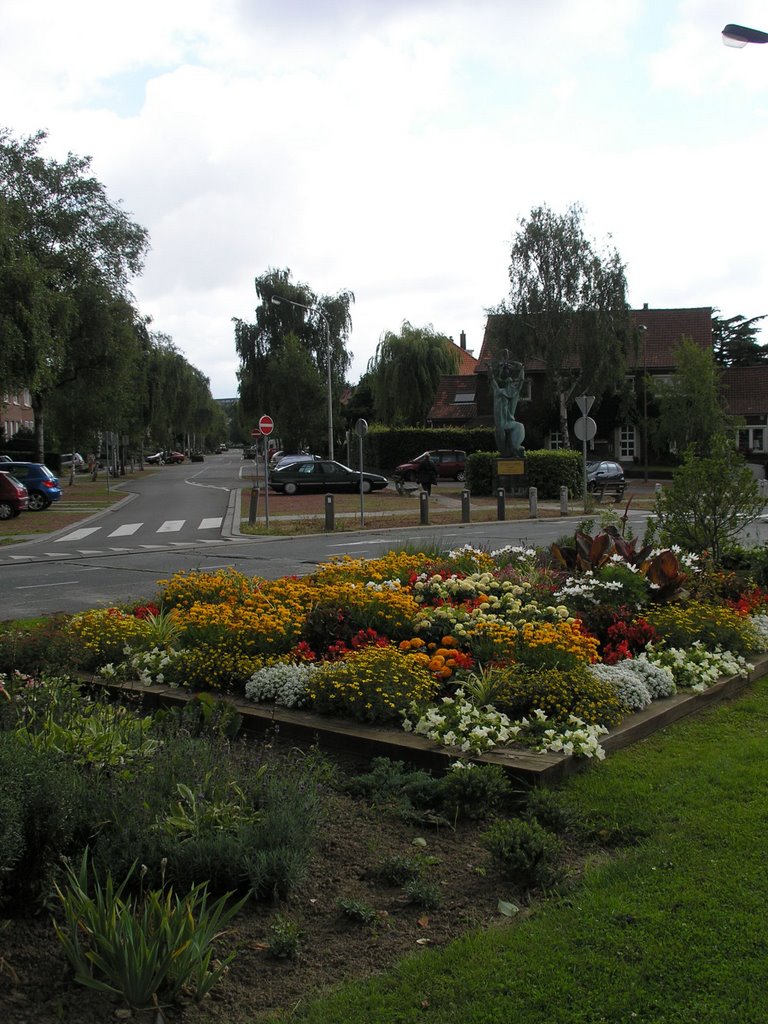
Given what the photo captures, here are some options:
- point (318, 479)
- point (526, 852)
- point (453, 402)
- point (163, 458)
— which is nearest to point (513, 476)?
point (318, 479)

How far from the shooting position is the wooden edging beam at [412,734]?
4773 mm

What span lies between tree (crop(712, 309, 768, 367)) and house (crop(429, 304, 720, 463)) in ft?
44.9

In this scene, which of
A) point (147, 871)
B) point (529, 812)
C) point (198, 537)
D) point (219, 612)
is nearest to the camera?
point (147, 871)

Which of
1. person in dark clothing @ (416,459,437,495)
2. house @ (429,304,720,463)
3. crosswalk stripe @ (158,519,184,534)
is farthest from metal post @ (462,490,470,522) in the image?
house @ (429,304,720,463)

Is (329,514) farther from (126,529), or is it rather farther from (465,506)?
(126,529)

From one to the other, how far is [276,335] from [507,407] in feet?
95.5

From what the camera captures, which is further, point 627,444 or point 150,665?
point 627,444

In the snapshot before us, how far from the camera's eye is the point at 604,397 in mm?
60000

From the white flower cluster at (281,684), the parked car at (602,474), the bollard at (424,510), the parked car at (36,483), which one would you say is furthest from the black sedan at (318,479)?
the white flower cluster at (281,684)

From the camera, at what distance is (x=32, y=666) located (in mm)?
6527

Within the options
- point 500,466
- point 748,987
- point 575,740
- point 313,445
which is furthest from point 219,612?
point 313,445

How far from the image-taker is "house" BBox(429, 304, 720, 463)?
58.9m

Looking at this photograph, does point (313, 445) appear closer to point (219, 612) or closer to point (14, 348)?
point (14, 348)

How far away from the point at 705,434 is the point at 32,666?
1874 inches
